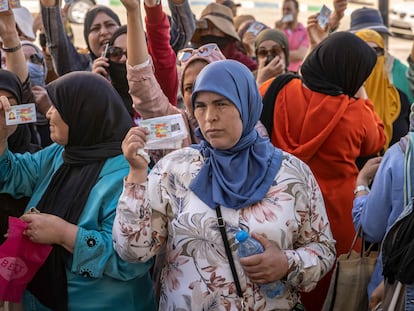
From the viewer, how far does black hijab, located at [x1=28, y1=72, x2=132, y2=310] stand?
9.51 ft

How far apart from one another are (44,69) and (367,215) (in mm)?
2842

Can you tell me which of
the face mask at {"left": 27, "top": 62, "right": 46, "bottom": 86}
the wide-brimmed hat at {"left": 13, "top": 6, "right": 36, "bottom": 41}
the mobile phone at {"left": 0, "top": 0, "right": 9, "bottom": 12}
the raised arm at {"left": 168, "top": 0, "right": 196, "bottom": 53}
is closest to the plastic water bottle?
the mobile phone at {"left": 0, "top": 0, "right": 9, "bottom": 12}

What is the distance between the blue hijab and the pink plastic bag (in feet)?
2.44

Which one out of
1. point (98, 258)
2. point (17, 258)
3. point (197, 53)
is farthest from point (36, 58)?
point (98, 258)

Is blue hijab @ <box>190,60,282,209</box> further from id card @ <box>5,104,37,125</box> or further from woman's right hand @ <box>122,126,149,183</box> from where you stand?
id card @ <box>5,104,37,125</box>

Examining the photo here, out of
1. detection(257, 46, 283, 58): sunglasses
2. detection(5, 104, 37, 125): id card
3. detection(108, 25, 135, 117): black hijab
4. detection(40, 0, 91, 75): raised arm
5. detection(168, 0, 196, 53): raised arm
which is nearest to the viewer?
detection(5, 104, 37, 125): id card

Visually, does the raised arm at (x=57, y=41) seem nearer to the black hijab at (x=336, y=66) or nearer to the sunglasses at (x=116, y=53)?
the sunglasses at (x=116, y=53)

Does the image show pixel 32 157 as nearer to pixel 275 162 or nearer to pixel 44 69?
pixel 275 162

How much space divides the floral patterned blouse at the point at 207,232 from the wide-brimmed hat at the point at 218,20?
275 cm

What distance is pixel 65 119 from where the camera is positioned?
2.96 meters

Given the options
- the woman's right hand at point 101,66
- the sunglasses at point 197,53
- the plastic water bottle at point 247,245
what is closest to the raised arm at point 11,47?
the woman's right hand at point 101,66

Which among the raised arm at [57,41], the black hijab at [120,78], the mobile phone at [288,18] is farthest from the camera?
the mobile phone at [288,18]

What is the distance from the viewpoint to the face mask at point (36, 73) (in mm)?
4660

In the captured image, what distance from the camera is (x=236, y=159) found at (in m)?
2.64
